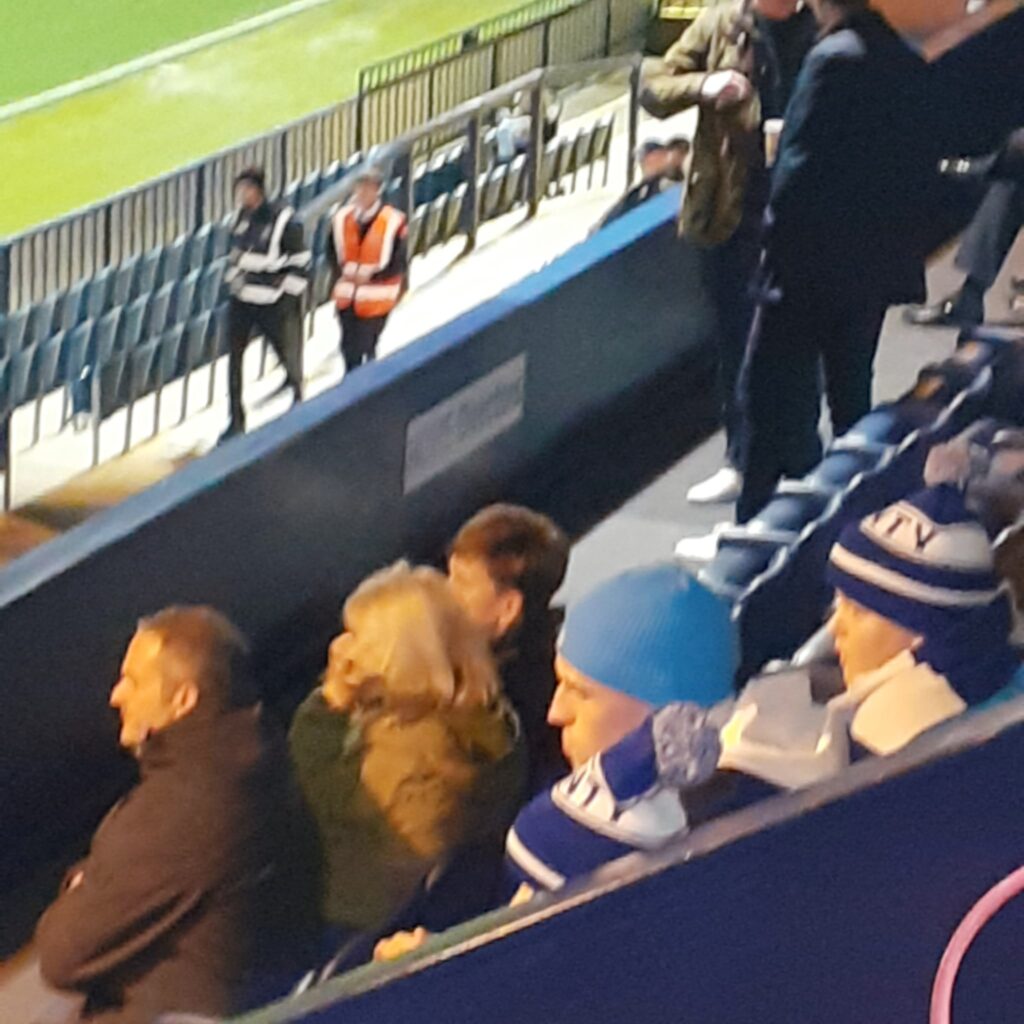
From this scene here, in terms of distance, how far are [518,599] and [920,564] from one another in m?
1.19

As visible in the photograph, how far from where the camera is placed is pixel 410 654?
9.46 feet

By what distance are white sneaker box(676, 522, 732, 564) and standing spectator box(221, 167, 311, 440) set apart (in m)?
3.61

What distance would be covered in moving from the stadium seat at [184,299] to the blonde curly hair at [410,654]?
22.9 ft

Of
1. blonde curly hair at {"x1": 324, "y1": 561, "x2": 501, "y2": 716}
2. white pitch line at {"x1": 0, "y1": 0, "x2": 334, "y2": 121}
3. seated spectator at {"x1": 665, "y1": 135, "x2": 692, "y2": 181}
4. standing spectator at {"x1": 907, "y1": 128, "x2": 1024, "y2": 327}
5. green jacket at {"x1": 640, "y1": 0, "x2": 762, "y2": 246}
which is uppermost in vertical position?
green jacket at {"x1": 640, "y1": 0, "x2": 762, "y2": 246}

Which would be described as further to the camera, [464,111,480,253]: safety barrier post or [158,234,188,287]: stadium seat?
[464,111,480,253]: safety barrier post

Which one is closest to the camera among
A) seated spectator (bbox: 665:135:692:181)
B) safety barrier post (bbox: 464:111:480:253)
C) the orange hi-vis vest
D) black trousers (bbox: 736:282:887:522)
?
black trousers (bbox: 736:282:887:522)

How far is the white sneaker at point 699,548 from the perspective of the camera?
4539 mm

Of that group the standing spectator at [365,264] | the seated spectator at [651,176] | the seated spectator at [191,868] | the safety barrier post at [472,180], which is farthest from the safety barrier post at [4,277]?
the seated spectator at [191,868]

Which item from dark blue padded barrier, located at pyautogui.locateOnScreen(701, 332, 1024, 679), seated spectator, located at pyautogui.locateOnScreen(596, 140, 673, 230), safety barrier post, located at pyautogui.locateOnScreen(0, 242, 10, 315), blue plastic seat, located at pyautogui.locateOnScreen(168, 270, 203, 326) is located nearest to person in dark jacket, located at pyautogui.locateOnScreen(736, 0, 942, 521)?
dark blue padded barrier, located at pyautogui.locateOnScreen(701, 332, 1024, 679)

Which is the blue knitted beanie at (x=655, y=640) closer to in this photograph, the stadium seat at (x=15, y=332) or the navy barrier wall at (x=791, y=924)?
the navy barrier wall at (x=791, y=924)

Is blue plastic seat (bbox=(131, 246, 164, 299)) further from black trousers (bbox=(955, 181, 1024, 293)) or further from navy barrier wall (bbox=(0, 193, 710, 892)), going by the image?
black trousers (bbox=(955, 181, 1024, 293))

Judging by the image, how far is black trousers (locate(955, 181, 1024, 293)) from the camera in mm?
5422

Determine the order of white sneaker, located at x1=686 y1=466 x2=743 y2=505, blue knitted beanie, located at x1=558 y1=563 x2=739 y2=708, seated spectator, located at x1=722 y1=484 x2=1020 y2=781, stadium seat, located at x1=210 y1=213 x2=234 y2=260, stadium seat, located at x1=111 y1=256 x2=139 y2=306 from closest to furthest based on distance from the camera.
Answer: seated spectator, located at x1=722 y1=484 x2=1020 y2=781 < blue knitted beanie, located at x1=558 y1=563 x2=739 y2=708 < white sneaker, located at x1=686 y1=466 x2=743 y2=505 < stadium seat, located at x1=111 y1=256 x2=139 y2=306 < stadium seat, located at x1=210 y1=213 x2=234 y2=260

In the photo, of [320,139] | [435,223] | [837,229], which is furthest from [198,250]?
[837,229]
